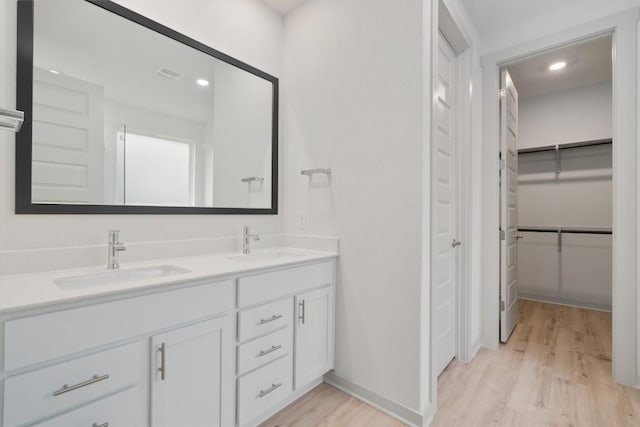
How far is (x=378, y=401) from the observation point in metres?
1.70

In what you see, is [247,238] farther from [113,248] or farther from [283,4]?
[283,4]

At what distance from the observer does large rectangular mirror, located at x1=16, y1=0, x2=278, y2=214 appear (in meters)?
1.27

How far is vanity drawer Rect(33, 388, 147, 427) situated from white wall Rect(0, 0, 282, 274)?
651 mm

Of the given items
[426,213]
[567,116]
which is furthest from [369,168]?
[567,116]

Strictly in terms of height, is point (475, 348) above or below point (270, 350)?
below

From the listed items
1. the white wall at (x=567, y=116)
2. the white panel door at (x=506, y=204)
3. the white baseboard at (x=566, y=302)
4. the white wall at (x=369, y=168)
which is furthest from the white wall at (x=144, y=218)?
the white baseboard at (x=566, y=302)

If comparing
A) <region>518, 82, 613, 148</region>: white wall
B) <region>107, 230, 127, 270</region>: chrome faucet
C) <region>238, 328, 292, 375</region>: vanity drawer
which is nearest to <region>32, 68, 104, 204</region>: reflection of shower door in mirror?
<region>107, 230, 127, 270</region>: chrome faucet

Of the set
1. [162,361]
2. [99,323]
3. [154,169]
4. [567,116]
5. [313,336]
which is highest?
[567,116]

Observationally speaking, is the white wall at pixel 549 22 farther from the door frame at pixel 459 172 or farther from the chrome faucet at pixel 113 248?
the chrome faucet at pixel 113 248

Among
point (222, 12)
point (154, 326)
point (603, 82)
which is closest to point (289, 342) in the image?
point (154, 326)

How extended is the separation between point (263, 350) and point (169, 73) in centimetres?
159

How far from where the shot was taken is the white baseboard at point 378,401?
1.56 meters

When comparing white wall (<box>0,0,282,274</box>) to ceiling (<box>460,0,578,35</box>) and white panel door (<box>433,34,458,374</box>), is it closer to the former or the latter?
white panel door (<box>433,34,458,374</box>)

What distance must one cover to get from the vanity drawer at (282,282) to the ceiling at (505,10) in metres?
2.15
